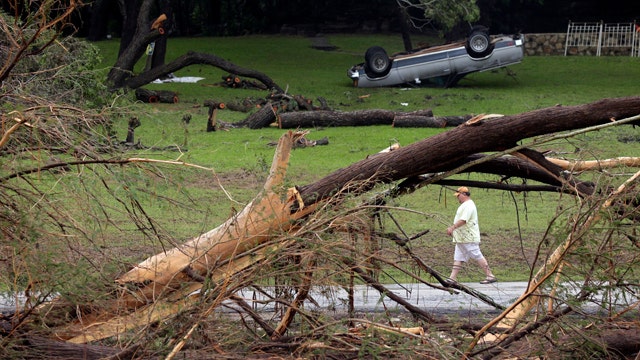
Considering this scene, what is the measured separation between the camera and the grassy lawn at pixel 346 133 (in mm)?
8405

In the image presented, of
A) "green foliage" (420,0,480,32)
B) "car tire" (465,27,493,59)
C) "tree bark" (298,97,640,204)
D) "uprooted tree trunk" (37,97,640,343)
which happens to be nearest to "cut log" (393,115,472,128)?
"green foliage" (420,0,480,32)

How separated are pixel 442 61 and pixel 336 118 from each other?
676 cm

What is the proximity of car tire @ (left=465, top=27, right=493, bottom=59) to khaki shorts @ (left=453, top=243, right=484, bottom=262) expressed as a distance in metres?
15.8

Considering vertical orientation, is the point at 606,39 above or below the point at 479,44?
below

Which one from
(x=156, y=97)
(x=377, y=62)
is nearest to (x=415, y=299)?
(x=156, y=97)

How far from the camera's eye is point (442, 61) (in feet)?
89.6

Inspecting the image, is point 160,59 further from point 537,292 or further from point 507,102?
point 537,292

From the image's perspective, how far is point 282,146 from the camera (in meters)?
6.93

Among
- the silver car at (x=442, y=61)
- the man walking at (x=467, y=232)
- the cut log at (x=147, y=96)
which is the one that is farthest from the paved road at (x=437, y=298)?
the silver car at (x=442, y=61)

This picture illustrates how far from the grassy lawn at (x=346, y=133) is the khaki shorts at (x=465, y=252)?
10.4 inches

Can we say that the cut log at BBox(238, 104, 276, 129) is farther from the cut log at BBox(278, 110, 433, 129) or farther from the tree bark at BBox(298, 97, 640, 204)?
the tree bark at BBox(298, 97, 640, 204)

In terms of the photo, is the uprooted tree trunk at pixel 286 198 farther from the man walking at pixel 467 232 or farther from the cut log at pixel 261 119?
the cut log at pixel 261 119

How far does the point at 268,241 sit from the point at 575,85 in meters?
24.0

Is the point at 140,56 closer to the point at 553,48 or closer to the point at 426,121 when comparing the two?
the point at 426,121
